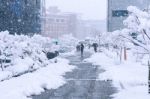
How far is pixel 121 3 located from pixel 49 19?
48542 mm

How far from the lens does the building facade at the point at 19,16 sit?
65875 mm

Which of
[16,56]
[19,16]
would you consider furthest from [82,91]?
[19,16]

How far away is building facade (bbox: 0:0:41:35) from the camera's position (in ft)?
216

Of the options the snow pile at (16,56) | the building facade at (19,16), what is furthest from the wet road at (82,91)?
the building facade at (19,16)

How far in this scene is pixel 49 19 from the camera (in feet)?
640

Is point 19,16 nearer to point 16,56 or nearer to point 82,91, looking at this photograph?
point 16,56

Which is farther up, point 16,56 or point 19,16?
point 19,16

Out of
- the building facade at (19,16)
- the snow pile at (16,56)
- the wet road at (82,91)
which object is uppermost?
the building facade at (19,16)

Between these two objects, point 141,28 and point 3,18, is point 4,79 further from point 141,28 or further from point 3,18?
point 3,18

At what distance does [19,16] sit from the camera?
2832 inches

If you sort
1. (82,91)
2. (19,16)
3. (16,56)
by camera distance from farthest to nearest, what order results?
(19,16)
(16,56)
(82,91)

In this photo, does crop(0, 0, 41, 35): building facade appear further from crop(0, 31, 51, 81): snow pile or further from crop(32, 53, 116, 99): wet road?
crop(32, 53, 116, 99): wet road

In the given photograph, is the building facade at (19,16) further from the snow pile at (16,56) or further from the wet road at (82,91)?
the wet road at (82,91)

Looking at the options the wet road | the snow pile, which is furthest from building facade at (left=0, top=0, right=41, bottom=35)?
the wet road
